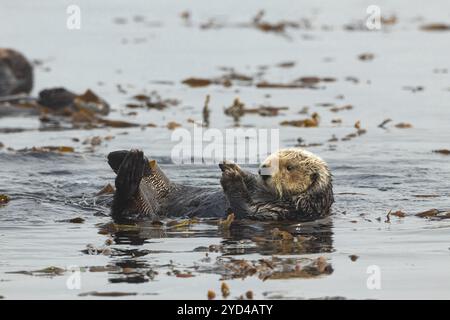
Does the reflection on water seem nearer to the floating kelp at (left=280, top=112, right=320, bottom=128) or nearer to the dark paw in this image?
the dark paw

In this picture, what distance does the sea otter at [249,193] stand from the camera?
23.9 ft

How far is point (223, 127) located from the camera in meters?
11.4

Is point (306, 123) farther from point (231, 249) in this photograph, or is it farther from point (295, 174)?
point (231, 249)

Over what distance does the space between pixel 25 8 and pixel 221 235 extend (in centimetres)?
1493

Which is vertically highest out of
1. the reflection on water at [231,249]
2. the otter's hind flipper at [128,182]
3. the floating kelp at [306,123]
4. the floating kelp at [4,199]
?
the floating kelp at [306,123]

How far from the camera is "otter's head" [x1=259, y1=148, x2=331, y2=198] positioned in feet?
24.5

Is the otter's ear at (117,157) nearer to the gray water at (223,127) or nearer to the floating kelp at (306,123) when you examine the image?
the gray water at (223,127)

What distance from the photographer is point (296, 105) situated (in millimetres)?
12664

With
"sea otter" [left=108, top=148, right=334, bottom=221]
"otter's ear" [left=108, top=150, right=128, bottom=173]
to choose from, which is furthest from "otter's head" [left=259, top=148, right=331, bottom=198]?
"otter's ear" [left=108, top=150, right=128, bottom=173]

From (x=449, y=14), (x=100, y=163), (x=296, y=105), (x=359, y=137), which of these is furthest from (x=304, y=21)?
(x=100, y=163)

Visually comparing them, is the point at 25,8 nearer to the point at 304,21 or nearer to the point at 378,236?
the point at 304,21

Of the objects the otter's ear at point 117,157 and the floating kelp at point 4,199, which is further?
the floating kelp at point 4,199

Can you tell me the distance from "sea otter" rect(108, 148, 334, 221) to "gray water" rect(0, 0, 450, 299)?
0.13m

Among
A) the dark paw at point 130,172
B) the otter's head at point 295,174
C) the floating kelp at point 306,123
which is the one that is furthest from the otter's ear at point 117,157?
the floating kelp at point 306,123
